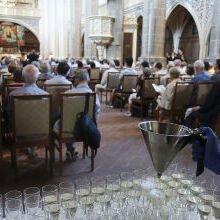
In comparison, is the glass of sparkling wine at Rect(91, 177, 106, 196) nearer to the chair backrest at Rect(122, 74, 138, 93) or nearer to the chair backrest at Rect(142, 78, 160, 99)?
the chair backrest at Rect(142, 78, 160, 99)

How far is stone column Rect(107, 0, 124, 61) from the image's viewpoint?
12188 millimetres

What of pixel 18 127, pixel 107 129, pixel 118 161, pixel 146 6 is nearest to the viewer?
pixel 18 127

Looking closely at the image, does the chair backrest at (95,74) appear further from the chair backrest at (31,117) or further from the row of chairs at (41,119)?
the chair backrest at (31,117)

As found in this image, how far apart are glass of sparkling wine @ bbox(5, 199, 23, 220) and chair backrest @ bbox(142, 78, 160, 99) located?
468cm

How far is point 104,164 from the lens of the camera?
3701 mm

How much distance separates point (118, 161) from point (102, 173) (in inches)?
17.2

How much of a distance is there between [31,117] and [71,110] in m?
0.46

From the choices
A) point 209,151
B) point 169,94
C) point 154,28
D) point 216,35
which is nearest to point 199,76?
point 169,94

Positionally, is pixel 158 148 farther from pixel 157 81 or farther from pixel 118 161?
pixel 157 81

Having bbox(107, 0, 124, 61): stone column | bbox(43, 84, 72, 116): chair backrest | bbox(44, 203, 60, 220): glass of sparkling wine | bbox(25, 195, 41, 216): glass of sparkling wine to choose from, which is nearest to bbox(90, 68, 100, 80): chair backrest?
bbox(107, 0, 124, 61): stone column

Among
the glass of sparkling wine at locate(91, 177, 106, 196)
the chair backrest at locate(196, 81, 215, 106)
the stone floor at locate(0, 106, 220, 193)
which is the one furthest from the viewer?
the chair backrest at locate(196, 81, 215, 106)

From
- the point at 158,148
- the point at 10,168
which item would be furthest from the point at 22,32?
the point at 158,148

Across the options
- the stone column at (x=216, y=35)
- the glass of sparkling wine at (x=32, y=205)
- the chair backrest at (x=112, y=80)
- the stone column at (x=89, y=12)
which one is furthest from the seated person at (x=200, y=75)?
the stone column at (x=89, y=12)

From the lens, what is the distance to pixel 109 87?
776 centimetres
